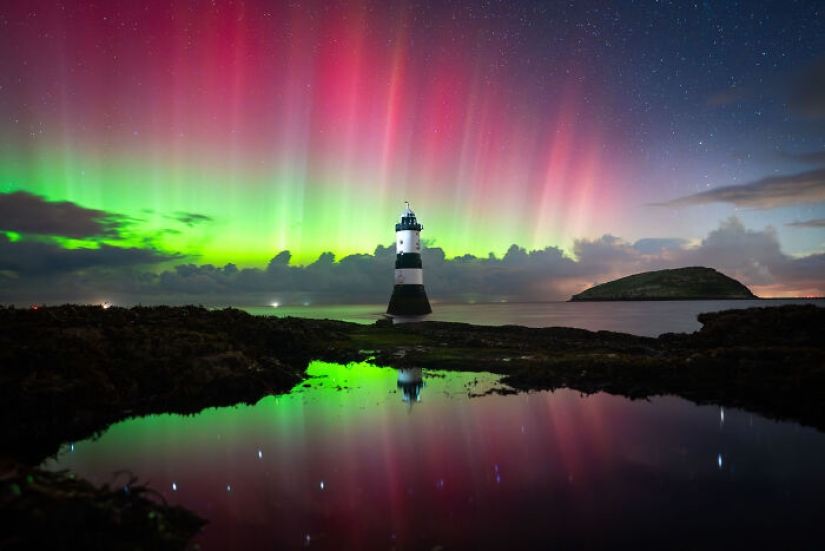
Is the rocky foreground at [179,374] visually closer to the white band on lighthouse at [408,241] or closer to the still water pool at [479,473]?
the still water pool at [479,473]

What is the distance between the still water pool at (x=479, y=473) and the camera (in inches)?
366

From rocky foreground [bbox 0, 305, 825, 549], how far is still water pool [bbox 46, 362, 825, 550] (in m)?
1.54

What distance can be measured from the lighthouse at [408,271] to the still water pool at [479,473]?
73082mm

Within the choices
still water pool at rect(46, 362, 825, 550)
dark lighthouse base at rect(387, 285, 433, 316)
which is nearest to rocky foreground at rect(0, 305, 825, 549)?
still water pool at rect(46, 362, 825, 550)

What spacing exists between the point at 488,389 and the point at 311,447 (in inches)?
429

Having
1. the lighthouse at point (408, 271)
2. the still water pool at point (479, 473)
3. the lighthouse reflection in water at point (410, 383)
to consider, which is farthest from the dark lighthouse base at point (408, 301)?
the still water pool at point (479, 473)

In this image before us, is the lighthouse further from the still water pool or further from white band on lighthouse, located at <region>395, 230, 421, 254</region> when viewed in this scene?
the still water pool

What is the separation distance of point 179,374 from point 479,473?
15281mm

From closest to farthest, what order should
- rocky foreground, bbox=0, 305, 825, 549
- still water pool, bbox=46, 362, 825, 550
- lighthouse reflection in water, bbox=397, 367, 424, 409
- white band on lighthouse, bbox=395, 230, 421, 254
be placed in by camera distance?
1. rocky foreground, bbox=0, 305, 825, 549
2. still water pool, bbox=46, 362, 825, 550
3. lighthouse reflection in water, bbox=397, 367, 424, 409
4. white band on lighthouse, bbox=395, 230, 421, 254

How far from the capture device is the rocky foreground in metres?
7.36

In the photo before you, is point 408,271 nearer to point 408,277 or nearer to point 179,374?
point 408,277

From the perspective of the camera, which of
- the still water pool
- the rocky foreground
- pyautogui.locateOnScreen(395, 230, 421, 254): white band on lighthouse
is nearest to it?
the rocky foreground

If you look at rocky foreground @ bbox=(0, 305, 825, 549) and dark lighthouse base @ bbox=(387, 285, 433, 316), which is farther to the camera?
dark lighthouse base @ bbox=(387, 285, 433, 316)

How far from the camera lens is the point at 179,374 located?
20.9m
